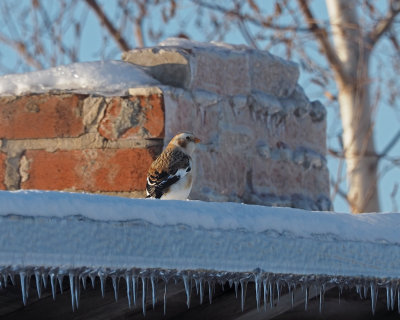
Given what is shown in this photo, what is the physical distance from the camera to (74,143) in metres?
2.89

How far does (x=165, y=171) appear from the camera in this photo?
8.50 ft

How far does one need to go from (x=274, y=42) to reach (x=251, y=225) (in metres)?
6.04

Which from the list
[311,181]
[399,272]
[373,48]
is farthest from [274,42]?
[399,272]

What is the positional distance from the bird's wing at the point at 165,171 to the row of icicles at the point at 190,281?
109 centimetres

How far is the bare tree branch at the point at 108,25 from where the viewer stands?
7383 mm

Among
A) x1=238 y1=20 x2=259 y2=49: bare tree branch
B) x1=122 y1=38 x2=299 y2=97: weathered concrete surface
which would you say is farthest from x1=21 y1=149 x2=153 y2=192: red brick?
x1=238 y1=20 x2=259 y2=49: bare tree branch

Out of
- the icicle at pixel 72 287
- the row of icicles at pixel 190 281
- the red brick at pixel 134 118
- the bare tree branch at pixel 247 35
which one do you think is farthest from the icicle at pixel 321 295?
the bare tree branch at pixel 247 35

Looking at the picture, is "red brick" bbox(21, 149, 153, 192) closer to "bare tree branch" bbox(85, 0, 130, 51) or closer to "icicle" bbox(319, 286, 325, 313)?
"icicle" bbox(319, 286, 325, 313)

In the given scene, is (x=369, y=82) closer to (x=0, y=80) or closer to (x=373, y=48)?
(x=373, y=48)

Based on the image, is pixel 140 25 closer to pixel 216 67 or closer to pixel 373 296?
pixel 216 67

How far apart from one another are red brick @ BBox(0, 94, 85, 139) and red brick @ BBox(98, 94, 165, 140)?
12cm

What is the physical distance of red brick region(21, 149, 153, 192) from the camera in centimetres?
277

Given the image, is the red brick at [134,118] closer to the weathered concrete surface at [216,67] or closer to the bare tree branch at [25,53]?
the weathered concrete surface at [216,67]

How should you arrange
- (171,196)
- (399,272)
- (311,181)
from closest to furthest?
(399,272) → (171,196) → (311,181)
